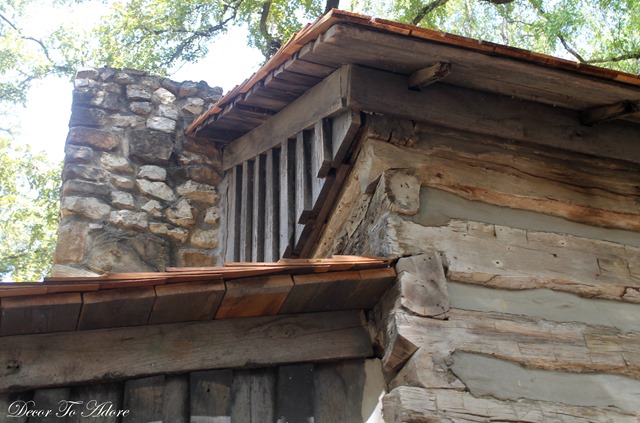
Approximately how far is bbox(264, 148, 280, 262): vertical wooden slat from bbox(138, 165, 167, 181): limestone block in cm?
85

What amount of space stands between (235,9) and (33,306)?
6.83 metres

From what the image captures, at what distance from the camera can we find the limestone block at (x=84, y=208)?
4727 mm

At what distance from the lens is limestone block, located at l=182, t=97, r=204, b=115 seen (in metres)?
5.42

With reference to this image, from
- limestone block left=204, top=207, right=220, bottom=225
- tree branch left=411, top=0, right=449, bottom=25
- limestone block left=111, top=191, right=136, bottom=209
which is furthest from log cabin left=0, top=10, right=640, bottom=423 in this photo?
tree branch left=411, top=0, right=449, bottom=25

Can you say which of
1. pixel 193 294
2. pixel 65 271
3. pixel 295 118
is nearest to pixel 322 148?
pixel 295 118

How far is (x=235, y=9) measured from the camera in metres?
8.92

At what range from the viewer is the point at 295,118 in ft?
14.0

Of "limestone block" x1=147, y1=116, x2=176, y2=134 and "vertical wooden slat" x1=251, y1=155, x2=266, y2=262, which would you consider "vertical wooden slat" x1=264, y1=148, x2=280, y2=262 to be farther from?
"limestone block" x1=147, y1=116, x2=176, y2=134

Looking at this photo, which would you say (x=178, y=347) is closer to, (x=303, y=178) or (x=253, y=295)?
(x=253, y=295)

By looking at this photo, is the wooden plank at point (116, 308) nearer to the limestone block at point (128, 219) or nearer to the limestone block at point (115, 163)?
the limestone block at point (128, 219)

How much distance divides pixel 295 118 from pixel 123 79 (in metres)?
1.73

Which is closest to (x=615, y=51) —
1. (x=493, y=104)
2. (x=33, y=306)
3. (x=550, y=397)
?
(x=493, y=104)

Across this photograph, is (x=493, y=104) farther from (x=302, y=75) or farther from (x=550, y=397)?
(x=550, y=397)

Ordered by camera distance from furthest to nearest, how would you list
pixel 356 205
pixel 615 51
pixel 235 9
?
1. pixel 235 9
2. pixel 615 51
3. pixel 356 205
